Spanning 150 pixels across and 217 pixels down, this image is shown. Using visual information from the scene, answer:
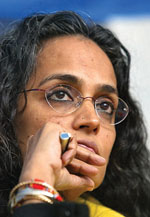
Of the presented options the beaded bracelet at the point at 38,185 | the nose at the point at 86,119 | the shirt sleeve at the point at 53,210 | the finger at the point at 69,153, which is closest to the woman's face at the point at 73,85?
the nose at the point at 86,119

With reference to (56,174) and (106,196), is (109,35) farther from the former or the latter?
(56,174)

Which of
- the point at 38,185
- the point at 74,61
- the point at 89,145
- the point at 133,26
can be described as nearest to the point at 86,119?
the point at 89,145

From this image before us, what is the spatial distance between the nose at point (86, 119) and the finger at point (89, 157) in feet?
0.54

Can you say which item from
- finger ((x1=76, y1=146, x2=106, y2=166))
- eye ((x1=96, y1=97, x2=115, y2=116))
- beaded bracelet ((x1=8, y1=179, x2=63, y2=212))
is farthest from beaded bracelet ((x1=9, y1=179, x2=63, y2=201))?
eye ((x1=96, y1=97, x2=115, y2=116))

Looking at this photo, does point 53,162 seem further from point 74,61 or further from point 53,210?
point 74,61

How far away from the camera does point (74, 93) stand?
206 centimetres

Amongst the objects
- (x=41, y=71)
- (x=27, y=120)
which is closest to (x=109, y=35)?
(x=41, y=71)

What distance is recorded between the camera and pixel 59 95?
2061mm

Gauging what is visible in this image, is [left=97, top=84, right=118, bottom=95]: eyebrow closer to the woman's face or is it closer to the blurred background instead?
the woman's face

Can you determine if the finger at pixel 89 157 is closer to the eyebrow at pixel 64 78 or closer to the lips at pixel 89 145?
the lips at pixel 89 145

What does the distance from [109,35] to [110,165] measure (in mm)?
1056

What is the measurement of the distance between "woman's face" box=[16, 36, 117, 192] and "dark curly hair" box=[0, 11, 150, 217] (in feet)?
0.21

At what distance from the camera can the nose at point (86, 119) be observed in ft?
6.29

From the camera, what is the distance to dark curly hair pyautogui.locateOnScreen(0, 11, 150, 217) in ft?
6.50
